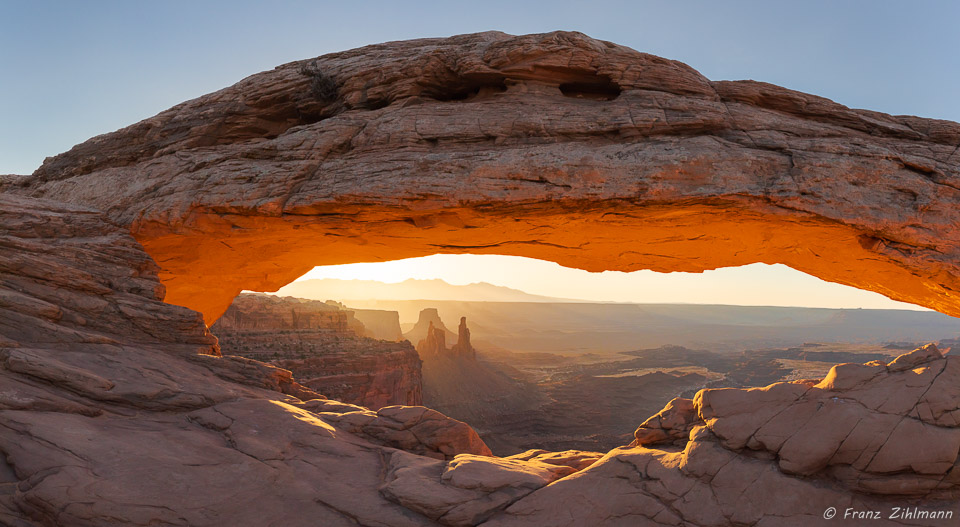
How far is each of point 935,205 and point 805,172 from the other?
8.62 ft

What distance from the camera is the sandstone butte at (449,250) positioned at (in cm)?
668

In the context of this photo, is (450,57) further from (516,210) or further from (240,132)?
(240,132)

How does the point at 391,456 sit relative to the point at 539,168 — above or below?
below

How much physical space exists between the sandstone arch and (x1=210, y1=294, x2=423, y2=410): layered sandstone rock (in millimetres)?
17022

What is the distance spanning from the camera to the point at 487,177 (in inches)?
428

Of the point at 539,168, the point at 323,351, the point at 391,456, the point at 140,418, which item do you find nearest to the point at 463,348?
the point at 323,351

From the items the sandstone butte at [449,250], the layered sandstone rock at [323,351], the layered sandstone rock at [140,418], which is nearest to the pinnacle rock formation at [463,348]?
the layered sandstone rock at [323,351]

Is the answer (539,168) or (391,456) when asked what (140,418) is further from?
(539,168)

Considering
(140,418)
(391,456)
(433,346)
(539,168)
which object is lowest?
(433,346)

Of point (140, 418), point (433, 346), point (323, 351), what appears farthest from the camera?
point (433, 346)

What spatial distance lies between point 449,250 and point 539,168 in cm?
504

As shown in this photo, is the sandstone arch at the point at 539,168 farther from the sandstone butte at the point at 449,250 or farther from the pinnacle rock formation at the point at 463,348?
the pinnacle rock formation at the point at 463,348

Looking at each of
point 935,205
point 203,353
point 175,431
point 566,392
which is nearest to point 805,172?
point 935,205

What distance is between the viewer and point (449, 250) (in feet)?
48.5
